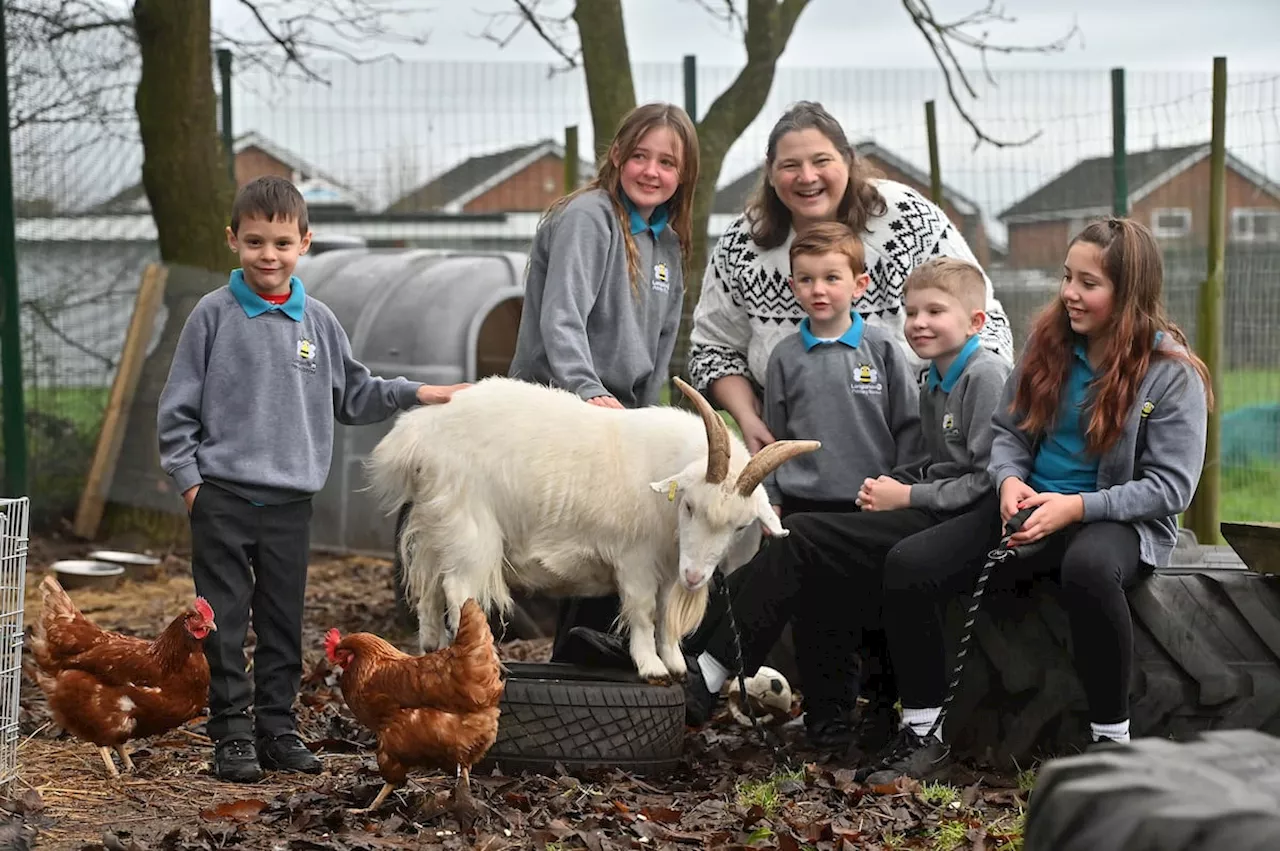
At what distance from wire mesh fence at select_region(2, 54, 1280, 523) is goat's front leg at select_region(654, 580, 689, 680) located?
188 inches

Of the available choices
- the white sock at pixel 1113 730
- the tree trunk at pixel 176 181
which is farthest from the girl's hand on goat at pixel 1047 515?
the tree trunk at pixel 176 181

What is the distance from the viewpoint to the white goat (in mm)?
4473

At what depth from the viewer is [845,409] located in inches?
196

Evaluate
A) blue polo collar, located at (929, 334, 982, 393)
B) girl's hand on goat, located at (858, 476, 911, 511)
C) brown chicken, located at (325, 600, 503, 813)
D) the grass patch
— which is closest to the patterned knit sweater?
blue polo collar, located at (929, 334, 982, 393)

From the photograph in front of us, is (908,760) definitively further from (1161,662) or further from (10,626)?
(10,626)

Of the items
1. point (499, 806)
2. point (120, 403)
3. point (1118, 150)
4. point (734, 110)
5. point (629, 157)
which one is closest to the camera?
point (499, 806)

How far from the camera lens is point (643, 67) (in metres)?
9.47

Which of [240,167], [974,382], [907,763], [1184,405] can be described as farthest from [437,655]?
[240,167]

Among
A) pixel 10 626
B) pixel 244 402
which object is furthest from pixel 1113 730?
pixel 10 626

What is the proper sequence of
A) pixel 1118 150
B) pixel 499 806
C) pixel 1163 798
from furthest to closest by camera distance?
pixel 1118 150 < pixel 499 806 < pixel 1163 798

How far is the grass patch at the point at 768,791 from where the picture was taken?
4.23 meters

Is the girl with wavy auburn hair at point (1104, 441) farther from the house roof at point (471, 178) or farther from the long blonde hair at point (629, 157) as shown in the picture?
the house roof at point (471, 178)

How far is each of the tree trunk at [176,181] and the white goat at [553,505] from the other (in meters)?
5.44

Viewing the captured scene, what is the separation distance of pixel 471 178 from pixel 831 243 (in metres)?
5.64
